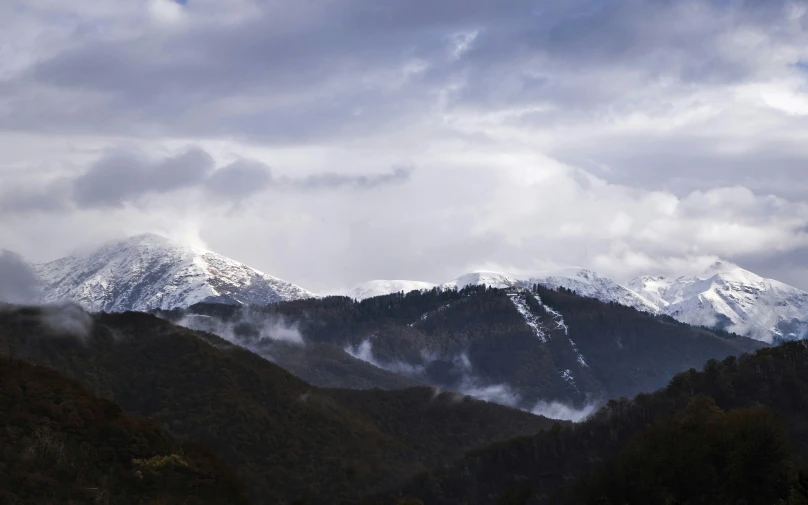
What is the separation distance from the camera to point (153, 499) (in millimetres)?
192250

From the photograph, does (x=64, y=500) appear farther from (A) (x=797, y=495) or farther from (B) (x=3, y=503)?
(A) (x=797, y=495)

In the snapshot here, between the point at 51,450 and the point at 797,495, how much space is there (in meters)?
123

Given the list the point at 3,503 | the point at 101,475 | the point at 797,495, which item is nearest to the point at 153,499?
the point at 101,475

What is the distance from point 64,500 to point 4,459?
14.2m

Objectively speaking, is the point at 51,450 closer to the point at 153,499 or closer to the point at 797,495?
the point at 153,499

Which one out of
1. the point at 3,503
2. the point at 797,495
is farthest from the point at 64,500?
the point at 797,495

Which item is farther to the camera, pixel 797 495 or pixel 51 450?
pixel 51 450

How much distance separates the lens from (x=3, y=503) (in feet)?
579

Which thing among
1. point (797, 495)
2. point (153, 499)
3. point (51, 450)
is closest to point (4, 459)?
point (51, 450)

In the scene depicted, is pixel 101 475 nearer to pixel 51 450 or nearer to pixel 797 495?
pixel 51 450

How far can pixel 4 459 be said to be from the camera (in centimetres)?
19088

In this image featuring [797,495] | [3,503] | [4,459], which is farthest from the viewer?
[4,459]

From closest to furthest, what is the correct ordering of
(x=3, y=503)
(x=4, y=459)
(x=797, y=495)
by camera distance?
(x=797, y=495) → (x=3, y=503) → (x=4, y=459)

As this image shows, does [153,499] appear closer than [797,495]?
No
